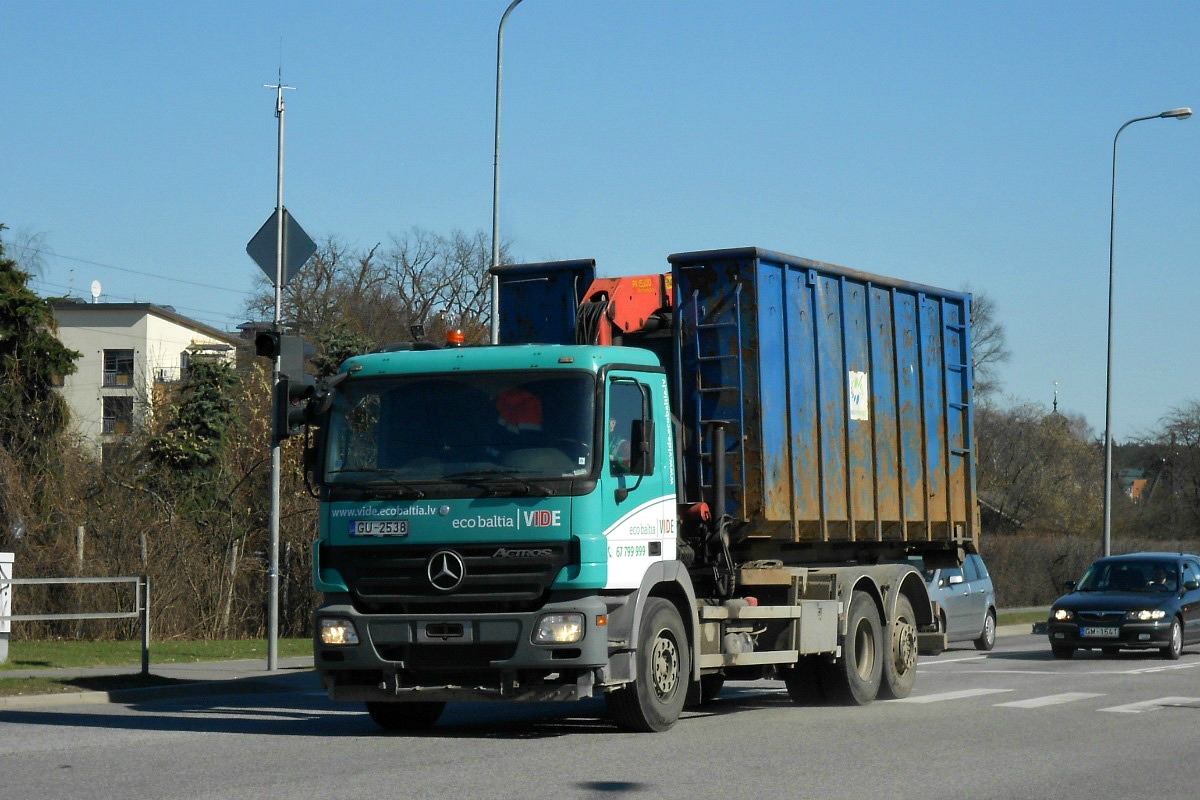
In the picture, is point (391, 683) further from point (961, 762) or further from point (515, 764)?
point (961, 762)

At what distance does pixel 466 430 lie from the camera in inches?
450

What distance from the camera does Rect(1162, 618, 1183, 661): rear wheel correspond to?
894 inches

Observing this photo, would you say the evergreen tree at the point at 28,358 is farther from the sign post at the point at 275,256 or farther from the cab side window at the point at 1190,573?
the cab side window at the point at 1190,573

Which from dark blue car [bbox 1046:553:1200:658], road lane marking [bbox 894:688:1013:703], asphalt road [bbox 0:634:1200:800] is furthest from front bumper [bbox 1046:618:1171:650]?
asphalt road [bbox 0:634:1200:800]

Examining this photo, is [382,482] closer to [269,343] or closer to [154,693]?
[269,343]

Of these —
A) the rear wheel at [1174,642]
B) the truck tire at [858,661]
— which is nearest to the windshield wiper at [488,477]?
the truck tire at [858,661]

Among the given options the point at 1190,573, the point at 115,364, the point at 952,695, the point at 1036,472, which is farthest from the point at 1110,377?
the point at 115,364

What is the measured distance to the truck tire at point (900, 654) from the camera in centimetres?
1552

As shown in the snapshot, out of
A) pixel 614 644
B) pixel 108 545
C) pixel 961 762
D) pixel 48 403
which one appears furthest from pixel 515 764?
pixel 48 403

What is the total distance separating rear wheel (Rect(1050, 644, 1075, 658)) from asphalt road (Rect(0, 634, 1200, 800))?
6.80 m

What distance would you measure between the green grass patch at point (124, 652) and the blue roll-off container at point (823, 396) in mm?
8551

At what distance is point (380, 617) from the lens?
11336mm

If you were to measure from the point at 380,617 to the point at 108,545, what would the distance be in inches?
560

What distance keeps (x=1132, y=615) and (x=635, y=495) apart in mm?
13710
